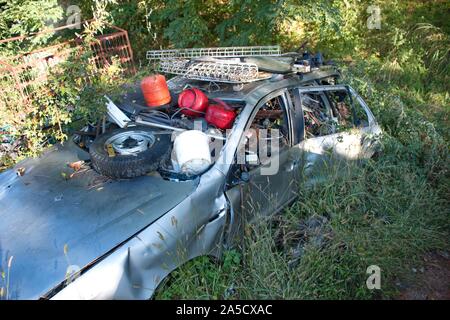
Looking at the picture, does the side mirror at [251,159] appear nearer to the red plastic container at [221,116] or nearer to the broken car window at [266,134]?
the broken car window at [266,134]

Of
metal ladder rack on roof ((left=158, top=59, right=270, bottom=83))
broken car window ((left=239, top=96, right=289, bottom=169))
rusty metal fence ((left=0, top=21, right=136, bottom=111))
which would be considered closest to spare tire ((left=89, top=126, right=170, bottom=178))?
broken car window ((left=239, top=96, right=289, bottom=169))

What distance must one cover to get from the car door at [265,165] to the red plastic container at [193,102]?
18.6 inches

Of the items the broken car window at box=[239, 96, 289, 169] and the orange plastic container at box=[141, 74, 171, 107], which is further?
the orange plastic container at box=[141, 74, 171, 107]

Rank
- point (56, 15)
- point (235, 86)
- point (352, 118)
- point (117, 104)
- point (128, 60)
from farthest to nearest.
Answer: point (128, 60) < point (56, 15) < point (352, 118) < point (117, 104) < point (235, 86)

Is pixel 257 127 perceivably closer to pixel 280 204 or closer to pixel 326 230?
pixel 280 204

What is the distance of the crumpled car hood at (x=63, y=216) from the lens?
2.16m

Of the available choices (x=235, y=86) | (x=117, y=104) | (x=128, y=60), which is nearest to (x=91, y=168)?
(x=117, y=104)

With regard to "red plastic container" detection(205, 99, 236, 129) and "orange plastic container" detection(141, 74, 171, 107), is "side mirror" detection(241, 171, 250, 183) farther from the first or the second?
"orange plastic container" detection(141, 74, 171, 107)

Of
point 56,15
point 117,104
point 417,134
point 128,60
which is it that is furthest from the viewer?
point 128,60

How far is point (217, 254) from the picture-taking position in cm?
290

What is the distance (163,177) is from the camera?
286 centimetres

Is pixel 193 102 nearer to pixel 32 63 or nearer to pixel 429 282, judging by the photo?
pixel 429 282

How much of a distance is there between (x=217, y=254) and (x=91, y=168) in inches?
49.3

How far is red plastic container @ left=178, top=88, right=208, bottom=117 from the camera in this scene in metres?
3.30
